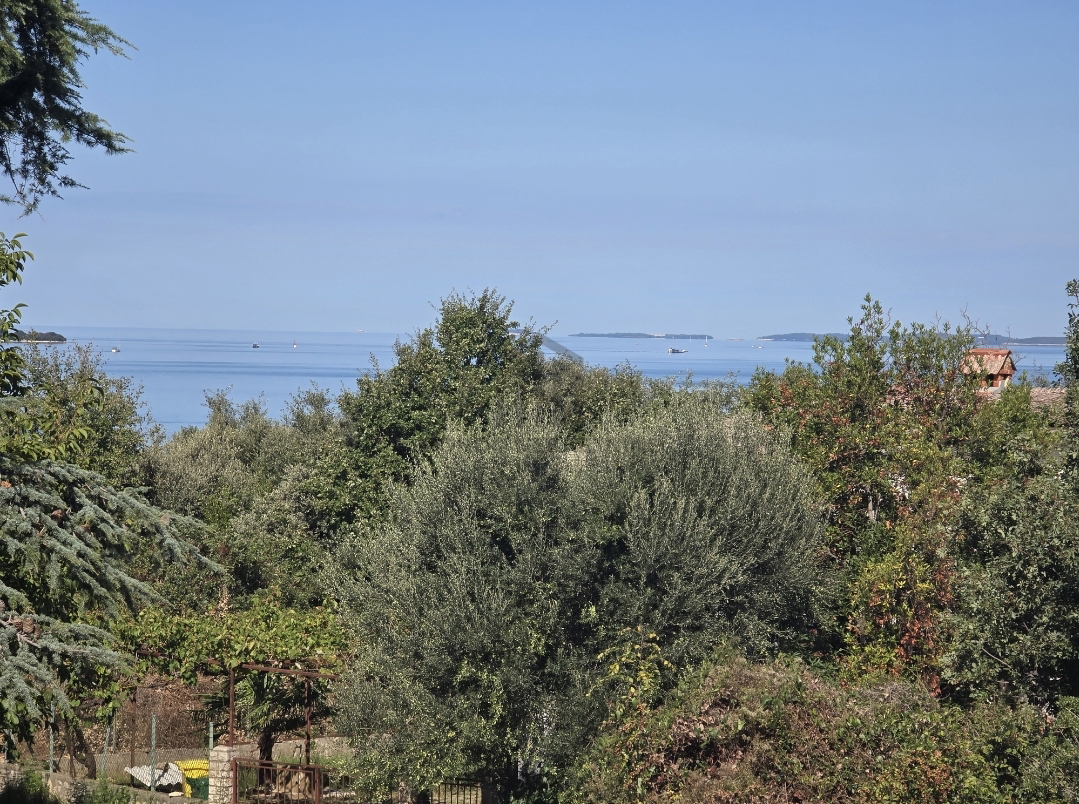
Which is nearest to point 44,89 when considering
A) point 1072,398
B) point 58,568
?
point 58,568

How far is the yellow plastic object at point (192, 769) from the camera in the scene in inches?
736

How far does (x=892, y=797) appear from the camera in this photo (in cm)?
1223

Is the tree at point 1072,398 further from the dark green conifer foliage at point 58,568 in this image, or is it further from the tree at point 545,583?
the dark green conifer foliage at point 58,568

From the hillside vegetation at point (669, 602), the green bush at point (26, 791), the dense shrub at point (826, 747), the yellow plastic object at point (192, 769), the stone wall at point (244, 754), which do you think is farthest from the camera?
the yellow plastic object at point (192, 769)

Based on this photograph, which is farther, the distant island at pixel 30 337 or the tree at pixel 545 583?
the tree at pixel 545 583

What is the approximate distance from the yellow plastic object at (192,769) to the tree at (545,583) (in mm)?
3894

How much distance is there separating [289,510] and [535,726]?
1880cm

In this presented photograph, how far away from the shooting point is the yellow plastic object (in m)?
18.7

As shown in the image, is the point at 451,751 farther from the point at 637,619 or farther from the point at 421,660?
the point at 637,619

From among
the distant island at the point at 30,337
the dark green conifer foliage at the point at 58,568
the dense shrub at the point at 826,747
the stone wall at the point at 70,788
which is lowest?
the stone wall at the point at 70,788

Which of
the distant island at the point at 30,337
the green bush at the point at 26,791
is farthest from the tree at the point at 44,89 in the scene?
the green bush at the point at 26,791

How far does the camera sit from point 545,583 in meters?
16.5

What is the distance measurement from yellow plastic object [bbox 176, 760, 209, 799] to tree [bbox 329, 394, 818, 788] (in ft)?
12.8

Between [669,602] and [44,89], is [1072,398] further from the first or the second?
[44,89]
